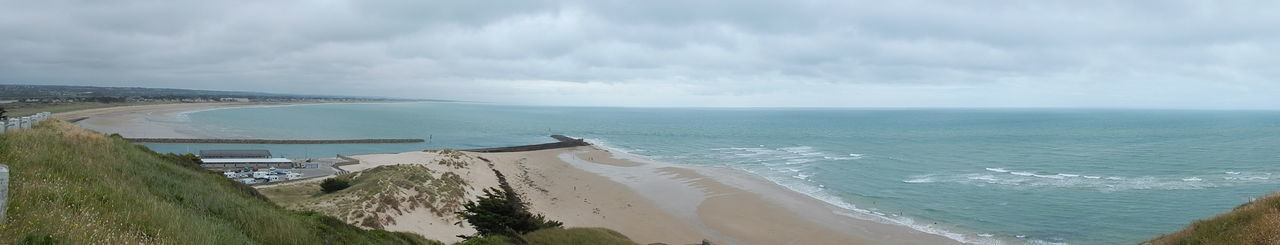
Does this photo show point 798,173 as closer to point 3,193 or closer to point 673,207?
point 673,207

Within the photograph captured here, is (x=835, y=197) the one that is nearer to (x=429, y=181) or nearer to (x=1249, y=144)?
(x=429, y=181)

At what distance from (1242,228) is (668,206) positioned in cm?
2211

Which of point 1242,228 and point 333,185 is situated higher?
point 1242,228

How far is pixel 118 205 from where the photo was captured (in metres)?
6.76

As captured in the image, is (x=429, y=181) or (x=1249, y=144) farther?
(x=1249, y=144)

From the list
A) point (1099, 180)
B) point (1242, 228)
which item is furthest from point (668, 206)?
point (1099, 180)

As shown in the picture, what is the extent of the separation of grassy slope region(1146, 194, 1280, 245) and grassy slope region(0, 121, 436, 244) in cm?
1436

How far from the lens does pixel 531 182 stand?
37719 mm

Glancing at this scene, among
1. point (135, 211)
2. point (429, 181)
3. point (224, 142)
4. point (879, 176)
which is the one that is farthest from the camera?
point (224, 142)

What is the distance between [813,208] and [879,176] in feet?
45.7

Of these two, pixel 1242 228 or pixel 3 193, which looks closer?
pixel 3 193

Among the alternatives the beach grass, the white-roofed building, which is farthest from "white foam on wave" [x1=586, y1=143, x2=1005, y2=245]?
the white-roofed building

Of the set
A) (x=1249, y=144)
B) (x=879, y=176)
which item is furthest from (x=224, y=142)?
(x=1249, y=144)

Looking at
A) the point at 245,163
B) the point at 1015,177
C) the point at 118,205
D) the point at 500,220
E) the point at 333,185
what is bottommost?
the point at 245,163
